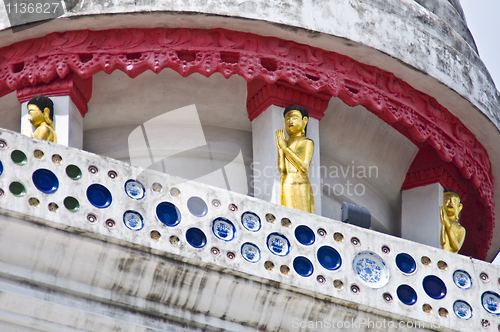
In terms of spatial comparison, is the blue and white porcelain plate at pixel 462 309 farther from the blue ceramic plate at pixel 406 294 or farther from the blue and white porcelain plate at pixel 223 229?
the blue and white porcelain plate at pixel 223 229

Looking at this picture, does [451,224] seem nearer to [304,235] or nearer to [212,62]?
[212,62]

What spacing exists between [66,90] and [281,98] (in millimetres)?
2324

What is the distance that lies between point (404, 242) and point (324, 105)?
2.54m

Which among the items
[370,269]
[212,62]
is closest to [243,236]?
[370,269]

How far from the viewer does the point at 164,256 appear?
9.73 metres

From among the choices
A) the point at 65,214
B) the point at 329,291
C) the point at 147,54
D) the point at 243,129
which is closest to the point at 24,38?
the point at 147,54

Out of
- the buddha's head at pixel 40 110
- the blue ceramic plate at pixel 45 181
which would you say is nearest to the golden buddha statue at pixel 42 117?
the buddha's head at pixel 40 110

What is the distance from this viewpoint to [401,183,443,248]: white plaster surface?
45.5ft

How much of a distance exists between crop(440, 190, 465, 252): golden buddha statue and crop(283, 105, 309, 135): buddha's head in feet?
7.53

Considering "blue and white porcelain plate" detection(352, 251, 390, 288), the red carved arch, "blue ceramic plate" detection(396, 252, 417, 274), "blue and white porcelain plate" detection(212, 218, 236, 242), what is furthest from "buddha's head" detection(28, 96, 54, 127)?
"blue ceramic plate" detection(396, 252, 417, 274)

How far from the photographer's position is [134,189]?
1019 cm

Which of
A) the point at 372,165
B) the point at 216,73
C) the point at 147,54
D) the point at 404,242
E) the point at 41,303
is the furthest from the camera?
the point at 372,165

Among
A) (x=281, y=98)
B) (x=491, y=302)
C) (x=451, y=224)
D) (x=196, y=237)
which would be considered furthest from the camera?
(x=451, y=224)

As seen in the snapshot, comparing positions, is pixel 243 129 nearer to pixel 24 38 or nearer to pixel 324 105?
pixel 324 105
